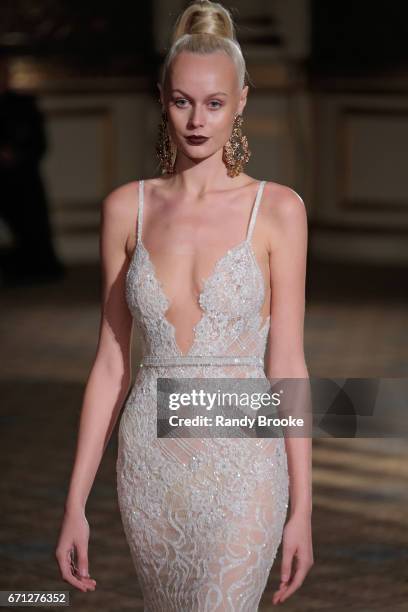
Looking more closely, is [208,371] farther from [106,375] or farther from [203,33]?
[203,33]

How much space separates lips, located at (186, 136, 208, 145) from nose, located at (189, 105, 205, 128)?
0.03 m

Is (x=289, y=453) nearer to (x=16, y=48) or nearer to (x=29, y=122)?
(x=29, y=122)

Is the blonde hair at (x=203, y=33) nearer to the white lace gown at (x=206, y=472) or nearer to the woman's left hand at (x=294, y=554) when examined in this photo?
the white lace gown at (x=206, y=472)

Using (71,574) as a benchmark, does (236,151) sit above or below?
above

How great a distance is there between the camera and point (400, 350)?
8.16 m

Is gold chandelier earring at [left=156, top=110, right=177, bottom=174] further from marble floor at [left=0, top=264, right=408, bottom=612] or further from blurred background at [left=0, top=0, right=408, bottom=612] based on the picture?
blurred background at [left=0, top=0, right=408, bottom=612]

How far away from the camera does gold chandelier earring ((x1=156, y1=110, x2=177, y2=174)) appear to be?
2066 mm

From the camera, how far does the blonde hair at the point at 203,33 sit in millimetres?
1943

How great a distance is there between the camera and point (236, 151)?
2.04 m

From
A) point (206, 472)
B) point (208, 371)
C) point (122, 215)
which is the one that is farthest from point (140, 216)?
point (206, 472)

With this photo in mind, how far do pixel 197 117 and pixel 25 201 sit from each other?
32.6 ft

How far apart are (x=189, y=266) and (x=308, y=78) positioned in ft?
35.9

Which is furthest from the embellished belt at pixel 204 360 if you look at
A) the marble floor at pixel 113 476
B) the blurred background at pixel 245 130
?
the blurred background at pixel 245 130

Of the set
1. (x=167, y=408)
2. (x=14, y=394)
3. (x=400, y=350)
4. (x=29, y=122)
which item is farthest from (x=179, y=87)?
(x=29, y=122)
